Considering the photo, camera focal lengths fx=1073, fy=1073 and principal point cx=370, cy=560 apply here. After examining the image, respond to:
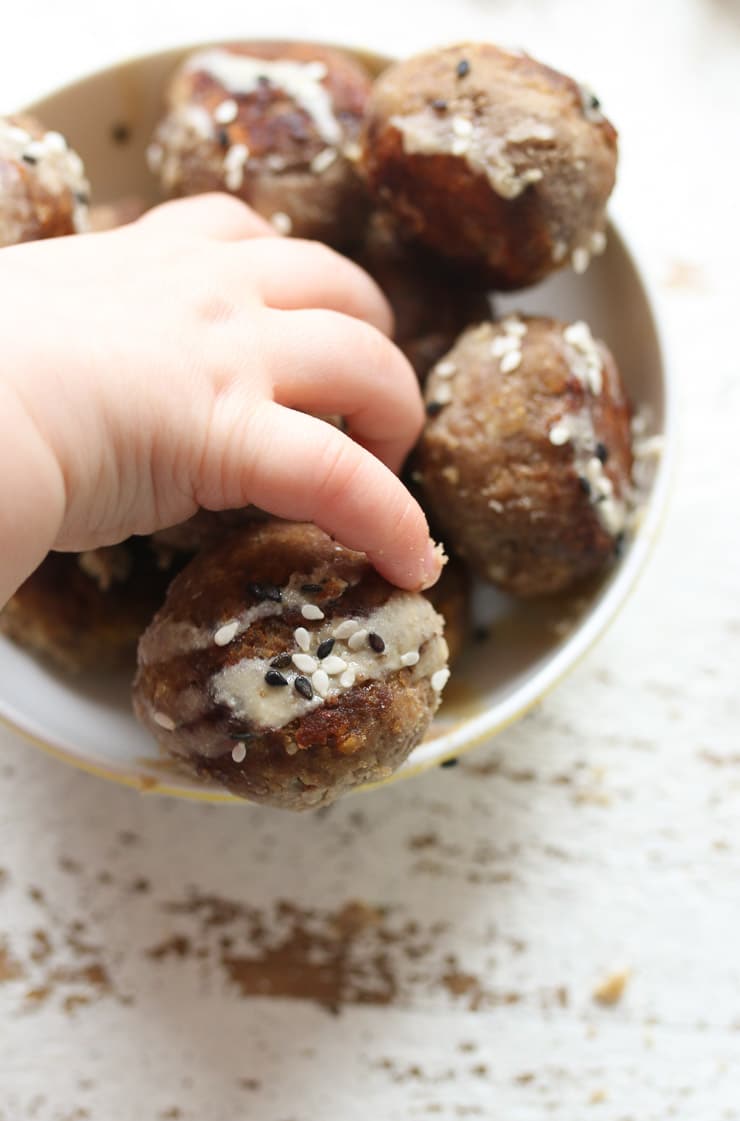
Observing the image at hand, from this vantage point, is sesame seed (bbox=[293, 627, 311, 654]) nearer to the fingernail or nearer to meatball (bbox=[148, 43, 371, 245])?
the fingernail

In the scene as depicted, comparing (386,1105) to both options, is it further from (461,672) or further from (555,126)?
(555,126)

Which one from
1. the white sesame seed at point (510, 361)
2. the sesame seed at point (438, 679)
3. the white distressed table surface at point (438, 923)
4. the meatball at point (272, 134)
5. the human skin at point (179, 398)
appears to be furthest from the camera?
the white distressed table surface at point (438, 923)

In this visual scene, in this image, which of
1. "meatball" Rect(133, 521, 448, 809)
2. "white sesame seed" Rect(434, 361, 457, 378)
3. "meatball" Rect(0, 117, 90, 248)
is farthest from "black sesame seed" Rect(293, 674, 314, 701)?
Answer: "meatball" Rect(0, 117, 90, 248)

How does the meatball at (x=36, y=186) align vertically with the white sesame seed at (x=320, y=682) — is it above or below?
above

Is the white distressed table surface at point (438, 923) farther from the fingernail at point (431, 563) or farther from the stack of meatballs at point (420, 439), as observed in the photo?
the fingernail at point (431, 563)

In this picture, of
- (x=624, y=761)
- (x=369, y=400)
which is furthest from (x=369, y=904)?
(x=369, y=400)

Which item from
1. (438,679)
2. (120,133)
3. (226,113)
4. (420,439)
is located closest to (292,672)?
(438,679)

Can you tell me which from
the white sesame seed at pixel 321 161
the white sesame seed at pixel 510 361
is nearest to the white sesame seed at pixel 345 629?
the white sesame seed at pixel 510 361

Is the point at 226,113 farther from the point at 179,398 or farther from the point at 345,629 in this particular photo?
the point at 345,629

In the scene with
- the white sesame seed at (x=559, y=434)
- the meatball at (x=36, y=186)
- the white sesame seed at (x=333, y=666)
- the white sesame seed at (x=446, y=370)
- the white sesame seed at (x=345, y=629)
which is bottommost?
the white sesame seed at (x=333, y=666)
